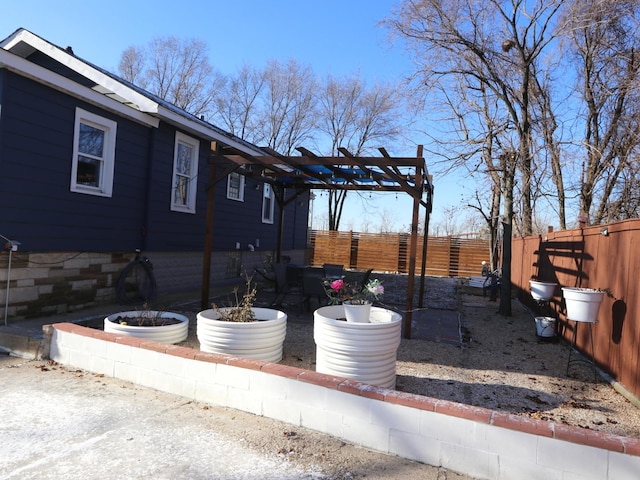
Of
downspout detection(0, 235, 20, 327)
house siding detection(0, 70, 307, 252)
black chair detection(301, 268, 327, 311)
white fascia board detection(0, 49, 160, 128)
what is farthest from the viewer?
black chair detection(301, 268, 327, 311)

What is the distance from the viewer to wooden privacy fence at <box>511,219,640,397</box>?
406 cm

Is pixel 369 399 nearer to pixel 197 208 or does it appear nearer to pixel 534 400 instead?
pixel 534 400

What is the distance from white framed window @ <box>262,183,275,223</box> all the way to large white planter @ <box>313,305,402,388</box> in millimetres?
9227

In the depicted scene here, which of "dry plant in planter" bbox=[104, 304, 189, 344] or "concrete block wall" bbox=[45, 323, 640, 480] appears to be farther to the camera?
"dry plant in planter" bbox=[104, 304, 189, 344]


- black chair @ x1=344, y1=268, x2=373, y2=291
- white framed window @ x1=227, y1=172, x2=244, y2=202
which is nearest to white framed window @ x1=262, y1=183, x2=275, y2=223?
white framed window @ x1=227, y1=172, x2=244, y2=202

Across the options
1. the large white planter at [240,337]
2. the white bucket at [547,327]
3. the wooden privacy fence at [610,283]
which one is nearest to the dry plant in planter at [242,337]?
the large white planter at [240,337]

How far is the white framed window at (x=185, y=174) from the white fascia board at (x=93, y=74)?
1404mm

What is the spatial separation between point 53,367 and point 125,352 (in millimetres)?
914

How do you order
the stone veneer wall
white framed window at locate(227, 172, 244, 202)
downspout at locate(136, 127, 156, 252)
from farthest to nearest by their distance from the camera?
white framed window at locate(227, 172, 244, 202) < downspout at locate(136, 127, 156, 252) < the stone veneer wall

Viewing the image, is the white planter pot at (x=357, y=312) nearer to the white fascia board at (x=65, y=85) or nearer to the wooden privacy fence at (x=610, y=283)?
the wooden privacy fence at (x=610, y=283)

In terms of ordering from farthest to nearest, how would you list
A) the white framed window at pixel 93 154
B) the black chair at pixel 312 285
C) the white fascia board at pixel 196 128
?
the white fascia board at pixel 196 128 < the black chair at pixel 312 285 < the white framed window at pixel 93 154

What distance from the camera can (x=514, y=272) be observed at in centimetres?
1203

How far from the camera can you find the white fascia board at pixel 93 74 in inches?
282

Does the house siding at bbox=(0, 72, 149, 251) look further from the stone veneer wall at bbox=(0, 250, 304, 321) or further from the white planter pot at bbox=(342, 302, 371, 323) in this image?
the white planter pot at bbox=(342, 302, 371, 323)
